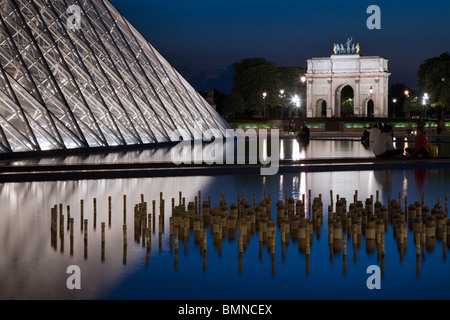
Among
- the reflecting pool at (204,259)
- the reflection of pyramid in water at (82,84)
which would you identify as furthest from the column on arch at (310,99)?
the reflecting pool at (204,259)

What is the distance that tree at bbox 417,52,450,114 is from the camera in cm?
9976

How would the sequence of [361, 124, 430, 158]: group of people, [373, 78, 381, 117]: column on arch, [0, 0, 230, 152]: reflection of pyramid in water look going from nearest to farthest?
[361, 124, 430, 158]: group of people, [0, 0, 230, 152]: reflection of pyramid in water, [373, 78, 381, 117]: column on arch

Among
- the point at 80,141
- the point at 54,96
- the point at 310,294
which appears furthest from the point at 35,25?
the point at 310,294

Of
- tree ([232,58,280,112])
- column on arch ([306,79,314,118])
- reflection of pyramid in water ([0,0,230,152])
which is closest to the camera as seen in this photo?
reflection of pyramid in water ([0,0,230,152])

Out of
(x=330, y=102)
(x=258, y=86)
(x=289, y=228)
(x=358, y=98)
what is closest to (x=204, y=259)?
(x=289, y=228)

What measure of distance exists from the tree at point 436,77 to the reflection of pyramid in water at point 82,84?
208ft

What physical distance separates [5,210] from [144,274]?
582cm

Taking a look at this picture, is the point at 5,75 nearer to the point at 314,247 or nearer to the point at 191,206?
the point at 191,206

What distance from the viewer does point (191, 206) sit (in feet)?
37.1

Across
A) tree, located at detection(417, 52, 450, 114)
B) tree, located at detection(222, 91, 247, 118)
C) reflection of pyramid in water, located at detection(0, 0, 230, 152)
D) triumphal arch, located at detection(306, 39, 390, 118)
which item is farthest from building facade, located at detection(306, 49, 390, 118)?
reflection of pyramid in water, located at detection(0, 0, 230, 152)

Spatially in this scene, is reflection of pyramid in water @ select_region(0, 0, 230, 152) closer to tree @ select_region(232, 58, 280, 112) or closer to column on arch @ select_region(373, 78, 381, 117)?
tree @ select_region(232, 58, 280, 112)

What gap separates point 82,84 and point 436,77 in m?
81.6

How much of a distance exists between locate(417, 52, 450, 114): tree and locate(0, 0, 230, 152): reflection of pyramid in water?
63520 mm

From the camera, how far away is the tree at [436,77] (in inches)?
3928
